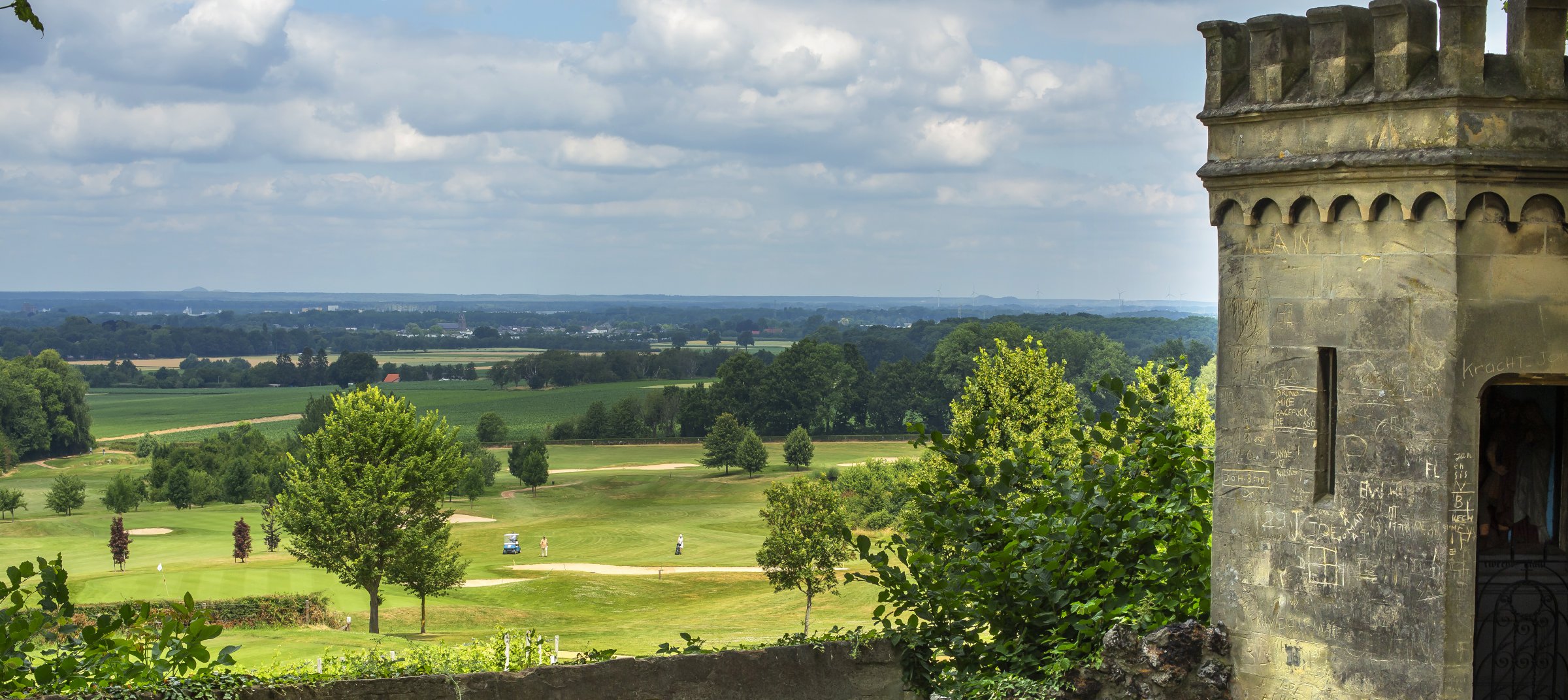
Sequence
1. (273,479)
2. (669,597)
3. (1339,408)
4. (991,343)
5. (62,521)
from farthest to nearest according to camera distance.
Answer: (991,343) < (273,479) < (62,521) < (669,597) < (1339,408)

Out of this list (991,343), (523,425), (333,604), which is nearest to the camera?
(333,604)

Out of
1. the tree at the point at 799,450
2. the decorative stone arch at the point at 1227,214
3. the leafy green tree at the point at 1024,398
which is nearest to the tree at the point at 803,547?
the leafy green tree at the point at 1024,398

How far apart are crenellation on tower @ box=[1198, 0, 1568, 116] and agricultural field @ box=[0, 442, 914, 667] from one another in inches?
532

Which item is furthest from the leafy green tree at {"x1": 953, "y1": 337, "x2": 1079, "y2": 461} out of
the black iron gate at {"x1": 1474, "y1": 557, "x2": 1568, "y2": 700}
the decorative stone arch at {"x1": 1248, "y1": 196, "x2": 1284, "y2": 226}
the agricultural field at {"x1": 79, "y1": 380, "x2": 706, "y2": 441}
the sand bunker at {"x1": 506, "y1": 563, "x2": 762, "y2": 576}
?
the agricultural field at {"x1": 79, "y1": 380, "x2": 706, "y2": 441}

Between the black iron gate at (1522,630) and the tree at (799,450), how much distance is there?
108256 mm

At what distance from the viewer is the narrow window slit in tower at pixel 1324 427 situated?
28.0 ft

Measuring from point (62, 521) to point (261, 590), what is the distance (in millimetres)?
44949

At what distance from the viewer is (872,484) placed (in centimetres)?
8706

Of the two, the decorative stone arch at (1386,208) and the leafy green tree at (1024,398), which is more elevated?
the decorative stone arch at (1386,208)

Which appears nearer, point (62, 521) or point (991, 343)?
point (62, 521)

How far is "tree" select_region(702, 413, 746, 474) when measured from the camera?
116125 mm

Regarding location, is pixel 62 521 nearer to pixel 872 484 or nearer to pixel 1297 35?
pixel 872 484

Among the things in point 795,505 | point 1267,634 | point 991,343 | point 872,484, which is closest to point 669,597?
point 795,505

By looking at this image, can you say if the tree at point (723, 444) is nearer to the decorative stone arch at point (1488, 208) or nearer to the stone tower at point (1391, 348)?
the stone tower at point (1391, 348)
